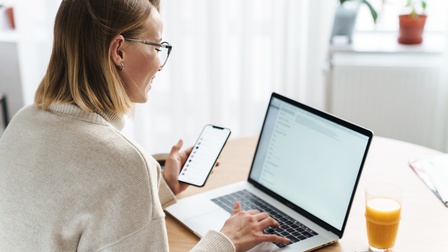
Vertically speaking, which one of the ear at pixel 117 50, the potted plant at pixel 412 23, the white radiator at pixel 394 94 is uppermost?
the ear at pixel 117 50

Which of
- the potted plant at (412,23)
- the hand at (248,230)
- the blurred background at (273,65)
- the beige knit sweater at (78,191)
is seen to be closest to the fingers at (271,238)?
the hand at (248,230)

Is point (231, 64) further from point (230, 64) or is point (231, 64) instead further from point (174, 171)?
point (174, 171)

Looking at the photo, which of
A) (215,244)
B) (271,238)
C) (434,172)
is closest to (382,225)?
(271,238)

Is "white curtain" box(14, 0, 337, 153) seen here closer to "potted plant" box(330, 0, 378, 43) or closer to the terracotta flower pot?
"potted plant" box(330, 0, 378, 43)

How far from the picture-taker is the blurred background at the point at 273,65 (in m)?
2.74

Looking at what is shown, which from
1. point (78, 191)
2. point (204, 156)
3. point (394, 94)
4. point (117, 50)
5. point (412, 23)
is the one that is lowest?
point (394, 94)

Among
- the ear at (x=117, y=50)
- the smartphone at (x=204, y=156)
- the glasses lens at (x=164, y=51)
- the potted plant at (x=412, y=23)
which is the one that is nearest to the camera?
the ear at (x=117, y=50)

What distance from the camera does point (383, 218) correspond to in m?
1.25

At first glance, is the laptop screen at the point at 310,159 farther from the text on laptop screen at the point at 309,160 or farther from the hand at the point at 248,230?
the hand at the point at 248,230

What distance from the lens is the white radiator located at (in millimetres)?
2723

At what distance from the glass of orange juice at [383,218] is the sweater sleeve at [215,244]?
30 centimetres

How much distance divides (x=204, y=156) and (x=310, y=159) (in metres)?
0.30

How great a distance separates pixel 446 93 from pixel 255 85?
0.88m

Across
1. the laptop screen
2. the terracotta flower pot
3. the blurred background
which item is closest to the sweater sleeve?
the laptop screen
